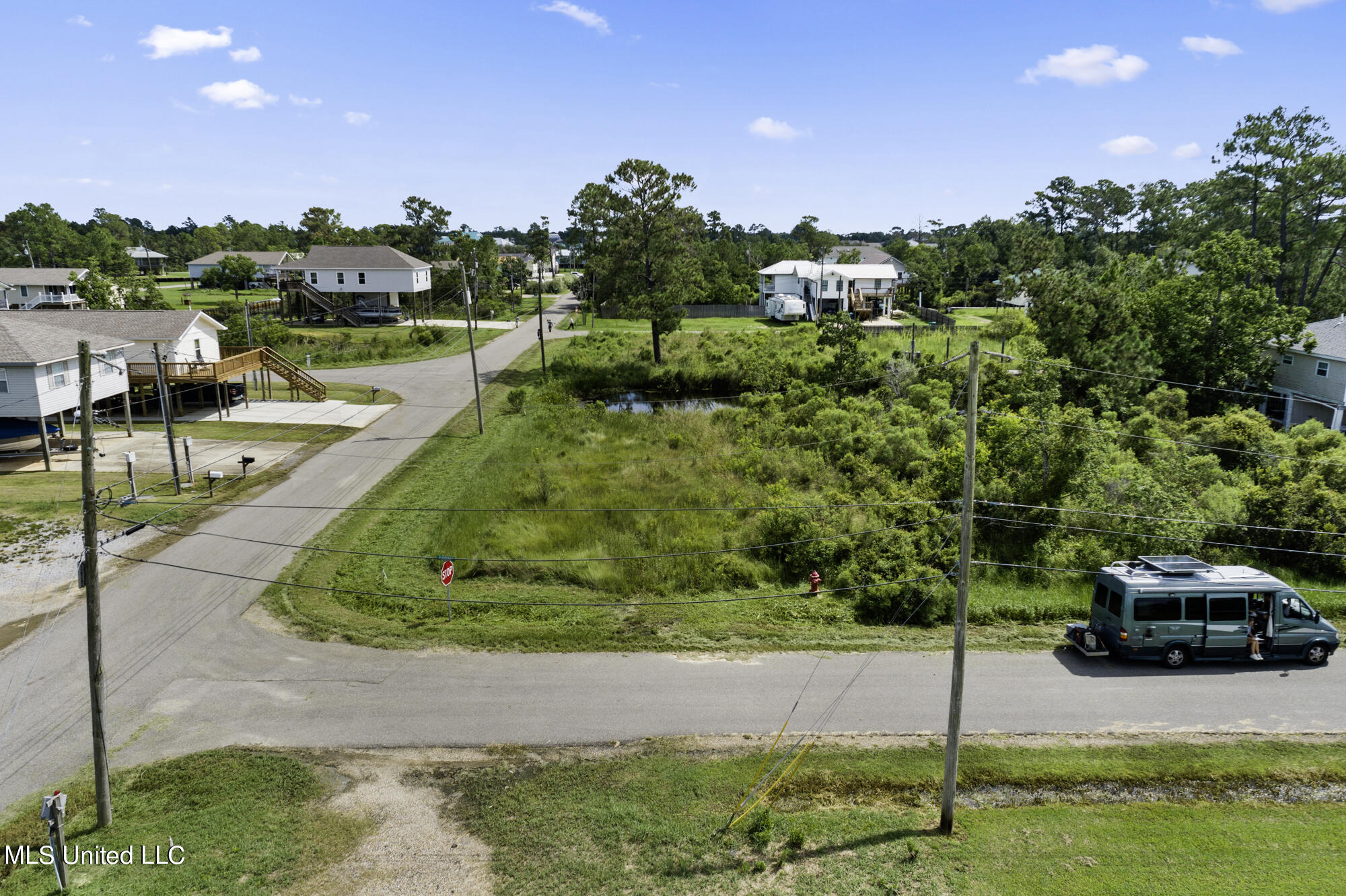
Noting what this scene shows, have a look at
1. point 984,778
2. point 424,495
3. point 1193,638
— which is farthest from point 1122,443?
point 424,495

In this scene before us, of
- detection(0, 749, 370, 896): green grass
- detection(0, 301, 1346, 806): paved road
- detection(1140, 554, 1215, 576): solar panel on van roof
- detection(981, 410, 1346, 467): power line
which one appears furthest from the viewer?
detection(981, 410, 1346, 467): power line

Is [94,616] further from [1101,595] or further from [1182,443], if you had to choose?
[1182,443]

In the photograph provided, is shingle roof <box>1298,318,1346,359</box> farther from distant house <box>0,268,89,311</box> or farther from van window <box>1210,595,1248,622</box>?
distant house <box>0,268,89,311</box>

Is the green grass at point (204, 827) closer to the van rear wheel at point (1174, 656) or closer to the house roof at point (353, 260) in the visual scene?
the van rear wheel at point (1174, 656)

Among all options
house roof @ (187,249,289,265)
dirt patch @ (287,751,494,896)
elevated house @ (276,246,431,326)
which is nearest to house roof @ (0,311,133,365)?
dirt patch @ (287,751,494,896)

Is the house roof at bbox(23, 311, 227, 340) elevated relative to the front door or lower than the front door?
elevated

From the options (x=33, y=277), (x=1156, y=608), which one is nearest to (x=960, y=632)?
(x=1156, y=608)

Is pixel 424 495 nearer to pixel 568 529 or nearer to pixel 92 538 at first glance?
pixel 568 529
